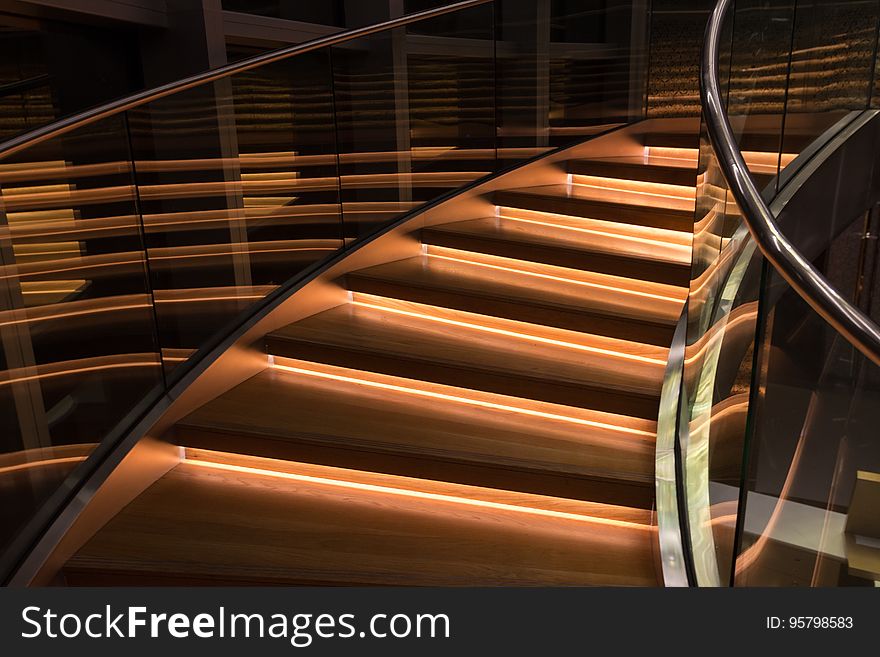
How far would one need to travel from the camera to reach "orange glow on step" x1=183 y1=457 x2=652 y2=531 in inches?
96.7

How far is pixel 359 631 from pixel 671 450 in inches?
51.6

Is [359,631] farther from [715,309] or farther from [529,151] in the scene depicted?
[529,151]

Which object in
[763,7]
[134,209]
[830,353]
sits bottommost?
[830,353]

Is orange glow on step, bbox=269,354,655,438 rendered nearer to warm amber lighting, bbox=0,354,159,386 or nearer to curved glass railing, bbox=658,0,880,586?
curved glass railing, bbox=658,0,880,586

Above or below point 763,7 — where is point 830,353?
below

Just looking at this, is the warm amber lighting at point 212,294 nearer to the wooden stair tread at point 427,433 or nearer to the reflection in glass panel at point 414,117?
the wooden stair tread at point 427,433

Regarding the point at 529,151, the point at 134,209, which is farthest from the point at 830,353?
the point at 134,209

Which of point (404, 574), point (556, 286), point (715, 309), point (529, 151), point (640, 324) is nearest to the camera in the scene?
point (715, 309)

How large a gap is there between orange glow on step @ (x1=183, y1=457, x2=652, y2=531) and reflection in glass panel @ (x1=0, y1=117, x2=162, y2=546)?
1.32ft

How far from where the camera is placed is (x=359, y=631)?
153 cm

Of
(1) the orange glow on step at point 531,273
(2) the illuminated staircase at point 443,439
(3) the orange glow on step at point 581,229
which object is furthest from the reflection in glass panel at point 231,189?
(3) the orange glow on step at point 581,229

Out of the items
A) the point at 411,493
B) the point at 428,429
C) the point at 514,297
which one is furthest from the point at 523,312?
the point at 411,493

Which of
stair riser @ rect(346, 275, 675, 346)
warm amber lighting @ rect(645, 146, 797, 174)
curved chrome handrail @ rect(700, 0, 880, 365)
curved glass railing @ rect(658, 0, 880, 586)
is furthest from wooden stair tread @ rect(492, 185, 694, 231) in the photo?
curved chrome handrail @ rect(700, 0, 880, 365)

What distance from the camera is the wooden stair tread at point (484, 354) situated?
9.19ft
